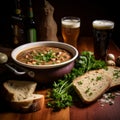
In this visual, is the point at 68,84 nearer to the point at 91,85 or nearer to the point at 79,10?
the point at 91,85

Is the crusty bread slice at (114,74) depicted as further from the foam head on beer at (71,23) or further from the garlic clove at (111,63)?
the foam head on beer at (71,23)

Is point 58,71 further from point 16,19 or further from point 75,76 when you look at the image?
point 16,19

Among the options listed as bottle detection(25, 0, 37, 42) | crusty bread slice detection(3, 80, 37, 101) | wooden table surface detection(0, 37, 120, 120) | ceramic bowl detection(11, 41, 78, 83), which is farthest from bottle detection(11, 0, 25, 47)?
wooden table surface detection(0, 37, 120, 120)

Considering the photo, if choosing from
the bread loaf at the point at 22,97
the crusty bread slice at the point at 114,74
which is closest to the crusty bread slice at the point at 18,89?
the bread loaf at the point at 22,97

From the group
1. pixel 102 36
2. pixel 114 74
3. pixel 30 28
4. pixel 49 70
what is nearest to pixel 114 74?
pixel 114 74

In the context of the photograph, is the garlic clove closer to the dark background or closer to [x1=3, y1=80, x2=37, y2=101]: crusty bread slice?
Result: [x1=3, y1=80, x2=37, y2=101]: crusty bread slice

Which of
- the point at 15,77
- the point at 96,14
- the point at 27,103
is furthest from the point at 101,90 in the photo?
the point at 96,14
